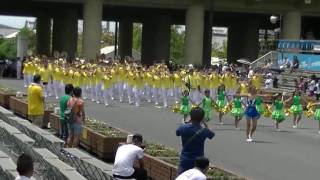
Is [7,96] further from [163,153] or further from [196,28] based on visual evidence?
[196,28]

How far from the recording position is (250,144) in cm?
1997

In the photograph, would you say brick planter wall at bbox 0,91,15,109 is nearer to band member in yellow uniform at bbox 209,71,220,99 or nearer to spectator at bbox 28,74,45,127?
spectator at bbox 28,74,45,127

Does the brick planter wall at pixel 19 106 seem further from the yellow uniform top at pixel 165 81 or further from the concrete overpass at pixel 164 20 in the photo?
the concrete overpass at pixel 164 20

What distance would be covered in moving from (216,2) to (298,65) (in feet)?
45.3

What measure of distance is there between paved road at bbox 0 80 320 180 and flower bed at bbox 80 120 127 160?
1855mm

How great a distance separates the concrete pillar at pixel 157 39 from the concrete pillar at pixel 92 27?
642 inches

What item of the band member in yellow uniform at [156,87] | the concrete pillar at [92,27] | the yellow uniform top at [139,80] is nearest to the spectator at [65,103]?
the yellow uniform top at [139,80]

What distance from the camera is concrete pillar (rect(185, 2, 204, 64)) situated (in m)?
58.0

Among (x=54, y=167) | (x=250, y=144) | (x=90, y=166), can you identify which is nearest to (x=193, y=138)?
(x=90, y=166)

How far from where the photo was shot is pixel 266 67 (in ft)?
164

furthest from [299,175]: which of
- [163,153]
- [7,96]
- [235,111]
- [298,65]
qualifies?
[298,65]

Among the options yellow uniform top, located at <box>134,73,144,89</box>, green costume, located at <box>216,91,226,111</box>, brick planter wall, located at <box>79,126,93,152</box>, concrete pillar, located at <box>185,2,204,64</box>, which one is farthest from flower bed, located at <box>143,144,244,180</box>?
concrete pillar, located at <box>185,2,204,64</box>

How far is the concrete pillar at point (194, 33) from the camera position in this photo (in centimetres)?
5797

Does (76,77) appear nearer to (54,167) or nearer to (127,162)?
(54,167)
